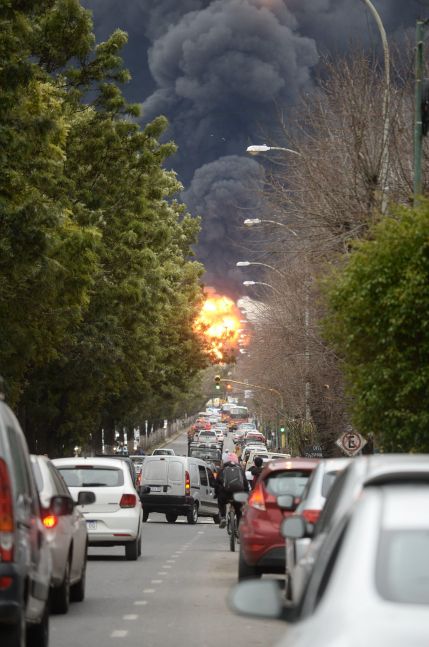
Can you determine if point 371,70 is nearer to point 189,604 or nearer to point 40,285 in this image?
point 40,285

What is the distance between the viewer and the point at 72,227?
40.2m

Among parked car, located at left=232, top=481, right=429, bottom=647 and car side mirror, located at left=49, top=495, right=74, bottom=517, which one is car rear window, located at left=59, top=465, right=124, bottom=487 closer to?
car side mirror, located at left=49, top=495, right=74, bottom=517

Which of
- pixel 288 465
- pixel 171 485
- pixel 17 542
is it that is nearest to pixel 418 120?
pixel 288 465

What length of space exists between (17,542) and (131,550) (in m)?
16.2

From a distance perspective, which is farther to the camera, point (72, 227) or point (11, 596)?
point (72, 227)

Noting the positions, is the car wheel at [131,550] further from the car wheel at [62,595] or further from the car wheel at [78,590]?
the car wheel at [62,595]

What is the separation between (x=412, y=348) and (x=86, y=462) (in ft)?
18.1

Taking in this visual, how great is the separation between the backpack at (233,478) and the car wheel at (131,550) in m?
4.75

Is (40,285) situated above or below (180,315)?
below

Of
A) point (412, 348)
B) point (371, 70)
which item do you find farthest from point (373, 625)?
point (371, 70)

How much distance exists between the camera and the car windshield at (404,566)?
201 inches

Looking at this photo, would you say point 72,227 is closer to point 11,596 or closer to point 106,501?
point 106,501

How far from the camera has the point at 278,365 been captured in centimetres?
6600

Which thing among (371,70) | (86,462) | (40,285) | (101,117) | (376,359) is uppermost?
(101,117)
